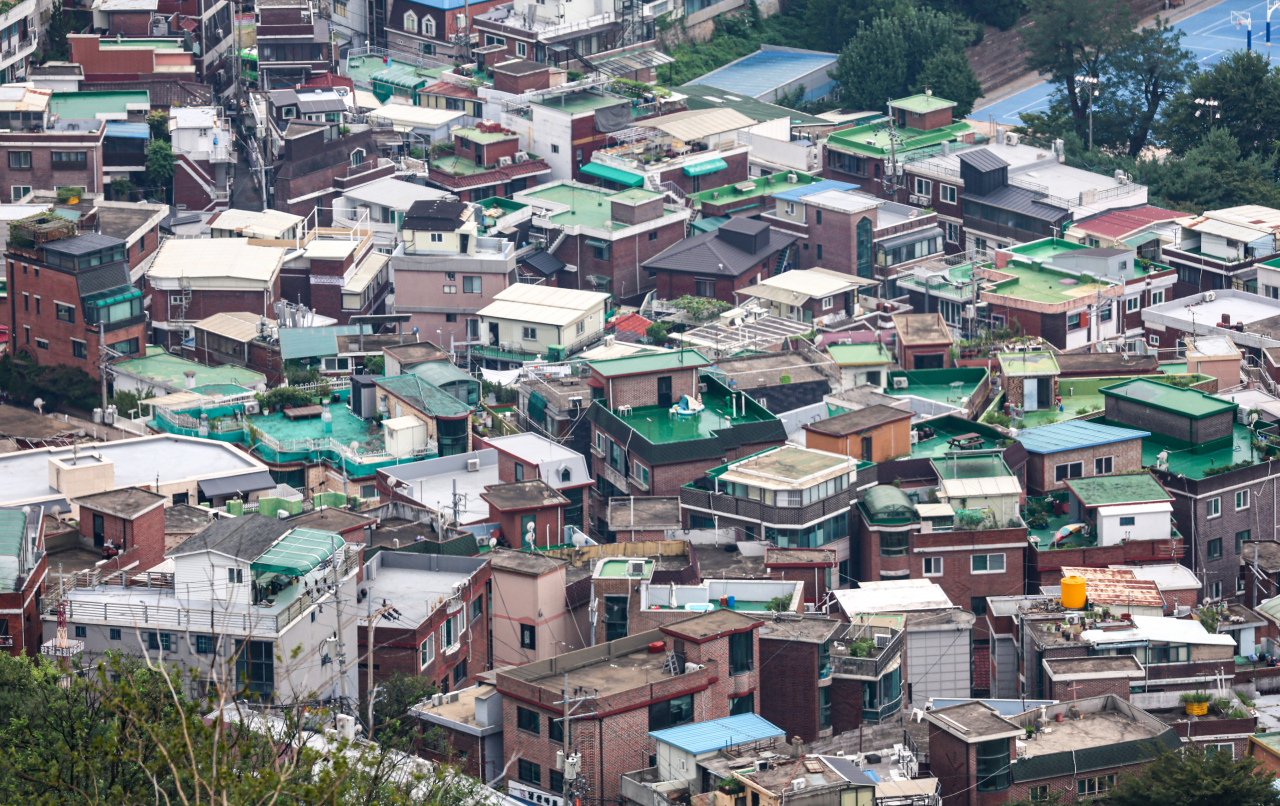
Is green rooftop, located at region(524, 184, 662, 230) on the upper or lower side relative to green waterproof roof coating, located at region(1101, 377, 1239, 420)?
lower

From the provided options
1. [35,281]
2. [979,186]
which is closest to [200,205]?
[35,281]

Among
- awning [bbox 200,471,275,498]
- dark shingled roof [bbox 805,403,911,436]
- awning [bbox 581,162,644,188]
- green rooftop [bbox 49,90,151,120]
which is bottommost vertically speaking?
awning [bbox 200,471,275,498]

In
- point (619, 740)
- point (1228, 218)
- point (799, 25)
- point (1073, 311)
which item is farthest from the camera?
point (799, 25)

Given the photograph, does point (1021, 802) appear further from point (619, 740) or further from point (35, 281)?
point (35, 281)

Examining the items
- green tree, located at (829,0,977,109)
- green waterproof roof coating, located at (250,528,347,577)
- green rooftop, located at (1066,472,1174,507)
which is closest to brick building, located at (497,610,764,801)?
green waterproof roof coating, located at (250,528,347,577)

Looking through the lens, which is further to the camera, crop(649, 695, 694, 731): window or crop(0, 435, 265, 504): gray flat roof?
crop(0, 435, 265, 504): gray flat roof

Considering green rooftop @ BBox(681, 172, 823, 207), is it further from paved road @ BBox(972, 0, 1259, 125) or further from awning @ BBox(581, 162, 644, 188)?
paved road @ BBox(972, 0, 1259, 125)
